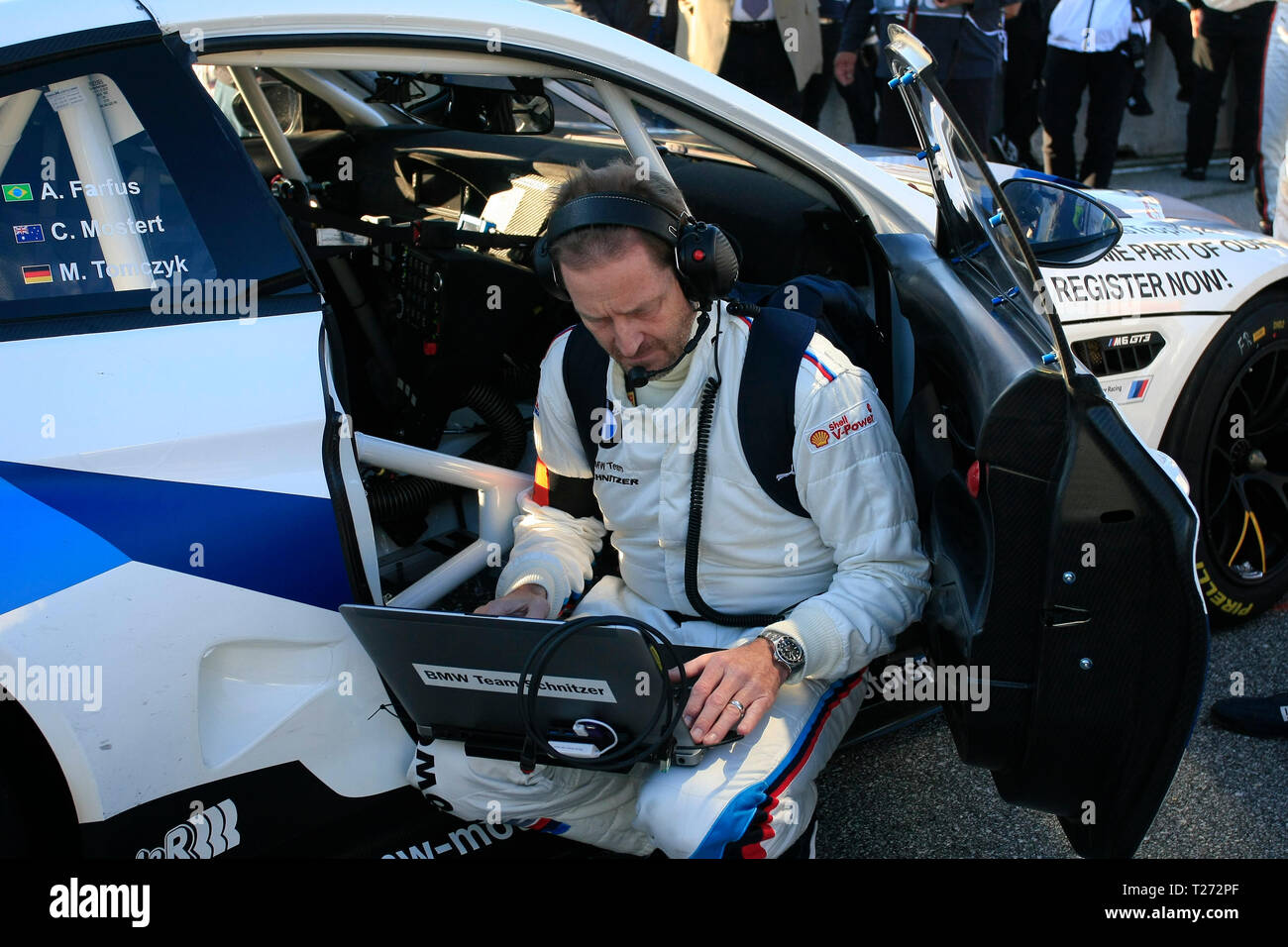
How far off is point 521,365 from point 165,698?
4.65 ft

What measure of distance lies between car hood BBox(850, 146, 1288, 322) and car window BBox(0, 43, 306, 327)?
1.52m

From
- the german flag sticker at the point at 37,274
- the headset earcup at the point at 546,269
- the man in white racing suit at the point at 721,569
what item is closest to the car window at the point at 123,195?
the german flag sticker at the point at 37,274

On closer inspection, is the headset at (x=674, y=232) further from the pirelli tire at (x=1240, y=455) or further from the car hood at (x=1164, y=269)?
the pirelli tire at (x=1240, y=455)

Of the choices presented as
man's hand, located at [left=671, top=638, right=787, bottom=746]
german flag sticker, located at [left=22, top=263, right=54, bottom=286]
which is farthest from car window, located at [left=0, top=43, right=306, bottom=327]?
man's hand, located at [left=671, top=638, right=787, bottom=746]

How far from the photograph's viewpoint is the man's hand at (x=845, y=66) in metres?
5.58

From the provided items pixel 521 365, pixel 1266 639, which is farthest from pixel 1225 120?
pixel 521 365

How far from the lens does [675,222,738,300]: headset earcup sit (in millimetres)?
1801

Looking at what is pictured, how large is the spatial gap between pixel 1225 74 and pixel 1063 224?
5262mm

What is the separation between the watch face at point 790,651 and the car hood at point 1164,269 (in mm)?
1065

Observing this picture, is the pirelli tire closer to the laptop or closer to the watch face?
the watch face

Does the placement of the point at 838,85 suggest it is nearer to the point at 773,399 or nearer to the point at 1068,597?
the point at 773,399

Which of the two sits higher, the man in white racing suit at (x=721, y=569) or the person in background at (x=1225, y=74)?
the person in background at (x=1225, y=74)

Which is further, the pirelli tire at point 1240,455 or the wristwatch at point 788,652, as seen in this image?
the pirelli tire at point 1240,455

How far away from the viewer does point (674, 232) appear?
1.83m
